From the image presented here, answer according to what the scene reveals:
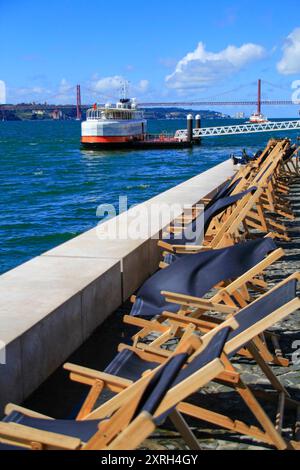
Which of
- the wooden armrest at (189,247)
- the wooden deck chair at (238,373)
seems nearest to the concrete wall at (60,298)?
the wooden armrest at (189,247)

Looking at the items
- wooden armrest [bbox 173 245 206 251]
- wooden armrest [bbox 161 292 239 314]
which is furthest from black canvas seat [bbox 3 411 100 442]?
wooden armrest [bbox 173 245 206 251]

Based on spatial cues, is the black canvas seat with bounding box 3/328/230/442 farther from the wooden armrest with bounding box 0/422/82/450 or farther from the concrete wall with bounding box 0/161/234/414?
the concrete wall with bounding box 0/161/234/414

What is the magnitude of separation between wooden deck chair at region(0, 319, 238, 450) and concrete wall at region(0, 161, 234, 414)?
957 millimetres

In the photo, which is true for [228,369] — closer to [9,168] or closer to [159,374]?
[159,374]

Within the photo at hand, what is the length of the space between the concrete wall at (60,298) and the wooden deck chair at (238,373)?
2.00 ft

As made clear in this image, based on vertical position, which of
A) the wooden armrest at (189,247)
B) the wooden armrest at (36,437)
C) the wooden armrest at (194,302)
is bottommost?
the wooden armrest at (36,437)

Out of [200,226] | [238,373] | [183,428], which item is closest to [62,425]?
[183,428]

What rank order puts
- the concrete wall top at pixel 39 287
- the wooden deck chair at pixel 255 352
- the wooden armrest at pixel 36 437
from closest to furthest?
the wooden armrest at pixel 36 437
the wooden deck chair at pixel 255 352
the concrete wall top at pixel 39 287

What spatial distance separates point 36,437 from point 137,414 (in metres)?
0.47

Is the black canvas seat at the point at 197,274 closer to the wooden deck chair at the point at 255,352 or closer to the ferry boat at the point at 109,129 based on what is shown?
the wooden deck chair at the point at 255,352

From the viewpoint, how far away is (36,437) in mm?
2338

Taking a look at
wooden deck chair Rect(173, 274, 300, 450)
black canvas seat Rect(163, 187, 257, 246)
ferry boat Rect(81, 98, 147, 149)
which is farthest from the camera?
ferry boat Rect(81, 98, 147, 149)

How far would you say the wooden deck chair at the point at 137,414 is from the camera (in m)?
2.05

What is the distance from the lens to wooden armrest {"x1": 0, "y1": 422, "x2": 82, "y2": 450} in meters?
2.27
